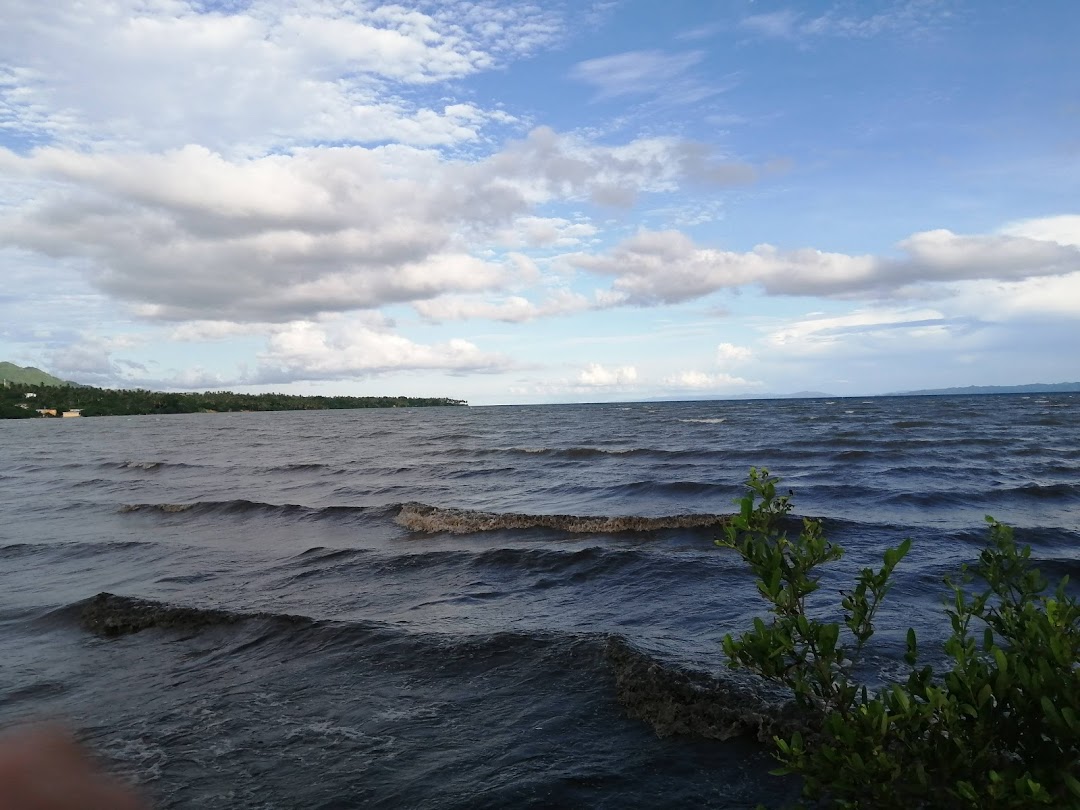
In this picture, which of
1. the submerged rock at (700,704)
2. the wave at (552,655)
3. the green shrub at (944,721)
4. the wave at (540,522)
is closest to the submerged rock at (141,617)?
the wave at (552,655)

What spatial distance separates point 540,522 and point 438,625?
28.3 ft

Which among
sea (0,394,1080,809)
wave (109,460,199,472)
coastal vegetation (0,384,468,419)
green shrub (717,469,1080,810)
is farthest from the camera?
coastal vegetation (0,384,468,419)

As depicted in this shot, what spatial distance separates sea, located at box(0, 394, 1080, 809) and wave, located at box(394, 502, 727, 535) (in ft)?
0.35

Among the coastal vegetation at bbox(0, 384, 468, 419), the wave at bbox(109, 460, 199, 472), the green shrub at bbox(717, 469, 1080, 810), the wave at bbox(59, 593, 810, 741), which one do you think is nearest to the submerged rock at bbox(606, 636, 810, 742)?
the wave at bbox(59, 593, 810, 741)

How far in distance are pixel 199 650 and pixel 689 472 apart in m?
23.2

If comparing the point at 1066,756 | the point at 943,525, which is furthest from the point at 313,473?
the point at 1066,756

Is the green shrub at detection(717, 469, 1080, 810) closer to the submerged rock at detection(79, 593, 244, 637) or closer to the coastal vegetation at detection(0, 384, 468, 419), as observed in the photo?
the submerged rock at detection(79, 593, 244, 637)

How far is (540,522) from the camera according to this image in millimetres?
19484

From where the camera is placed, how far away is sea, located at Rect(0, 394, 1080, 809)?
21.9ft

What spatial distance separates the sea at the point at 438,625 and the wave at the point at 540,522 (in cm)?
11

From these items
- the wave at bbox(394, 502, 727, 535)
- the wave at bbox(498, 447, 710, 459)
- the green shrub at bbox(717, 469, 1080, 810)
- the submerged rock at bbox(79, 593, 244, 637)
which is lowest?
the submerged rock at bbox(79, 593, 244, 637)

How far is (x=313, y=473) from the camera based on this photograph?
115ft

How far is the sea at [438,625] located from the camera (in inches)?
262

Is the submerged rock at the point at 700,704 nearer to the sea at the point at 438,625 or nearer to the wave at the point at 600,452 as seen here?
the sea at the point at 438,625
